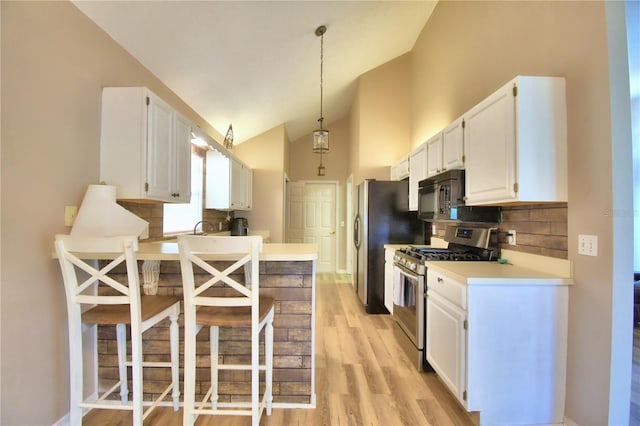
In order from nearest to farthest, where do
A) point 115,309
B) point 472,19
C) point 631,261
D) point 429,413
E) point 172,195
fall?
point 631,261
point 115,309
point 429,413
point 172,195
point 472,19

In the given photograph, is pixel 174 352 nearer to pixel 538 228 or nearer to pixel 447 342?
pixel 447 342

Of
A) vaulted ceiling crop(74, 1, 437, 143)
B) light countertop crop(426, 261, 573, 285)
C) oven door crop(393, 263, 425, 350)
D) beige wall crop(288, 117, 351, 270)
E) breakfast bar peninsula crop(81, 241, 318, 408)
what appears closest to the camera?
light countertop crop(426, 261, 573, 285)

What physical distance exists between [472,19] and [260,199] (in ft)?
13.3

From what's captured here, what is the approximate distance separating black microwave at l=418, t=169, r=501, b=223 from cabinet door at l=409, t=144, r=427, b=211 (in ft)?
1.33

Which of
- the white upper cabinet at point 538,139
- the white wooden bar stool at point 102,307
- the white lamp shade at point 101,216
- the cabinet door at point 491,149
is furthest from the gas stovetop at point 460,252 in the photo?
the white lamp shade at point 101,216

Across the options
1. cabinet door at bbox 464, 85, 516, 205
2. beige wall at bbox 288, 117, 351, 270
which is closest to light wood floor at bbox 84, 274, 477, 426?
Answer: cabinet door at bbox 464, 85, 516, 205

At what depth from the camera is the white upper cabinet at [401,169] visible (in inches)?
145

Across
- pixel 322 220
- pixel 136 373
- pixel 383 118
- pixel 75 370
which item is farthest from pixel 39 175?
pixel 322 220

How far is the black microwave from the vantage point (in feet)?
7.76

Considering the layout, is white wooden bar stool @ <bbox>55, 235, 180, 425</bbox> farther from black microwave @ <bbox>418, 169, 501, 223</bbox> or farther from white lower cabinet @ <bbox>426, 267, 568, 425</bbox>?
black microwave @ <bbox>418, 169, 501, 223</bbox>

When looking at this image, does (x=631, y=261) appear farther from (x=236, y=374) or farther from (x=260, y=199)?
(x=260, y=199)

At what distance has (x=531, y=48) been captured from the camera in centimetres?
195

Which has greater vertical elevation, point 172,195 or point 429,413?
point 172,195

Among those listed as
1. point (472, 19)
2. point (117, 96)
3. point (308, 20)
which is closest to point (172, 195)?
point (117, 96)
